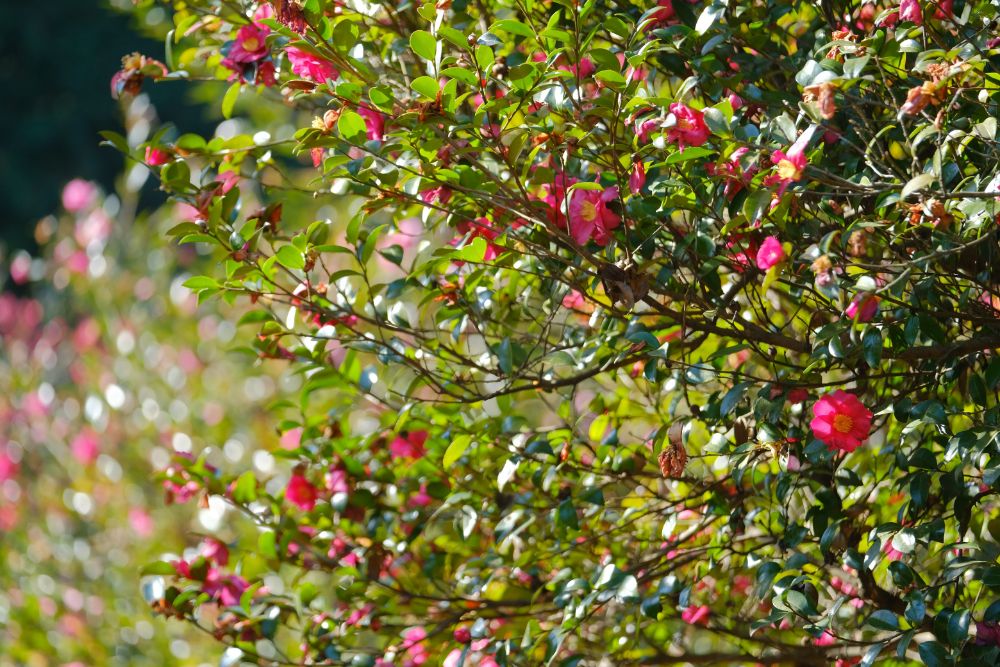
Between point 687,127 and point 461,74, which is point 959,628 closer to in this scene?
point 687,127

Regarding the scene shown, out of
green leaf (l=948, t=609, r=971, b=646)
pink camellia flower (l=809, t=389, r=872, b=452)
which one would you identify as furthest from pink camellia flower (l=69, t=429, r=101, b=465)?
green leaf (l=948, t=609, r=971, b=646)

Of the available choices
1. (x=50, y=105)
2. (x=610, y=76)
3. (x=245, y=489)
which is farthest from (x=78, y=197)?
(x=50, y=105)

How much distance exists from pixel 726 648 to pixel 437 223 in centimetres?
111

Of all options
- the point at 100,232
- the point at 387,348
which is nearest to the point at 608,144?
the point at 387,348

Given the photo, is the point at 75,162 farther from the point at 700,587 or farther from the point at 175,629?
the point at 700,587

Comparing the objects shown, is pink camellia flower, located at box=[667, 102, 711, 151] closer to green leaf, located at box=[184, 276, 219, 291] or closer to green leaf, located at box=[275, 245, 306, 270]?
green leaf, located at box=[275, 245, 306, 270]

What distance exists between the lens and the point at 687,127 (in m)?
1.05

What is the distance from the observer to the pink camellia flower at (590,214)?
1.16 metres

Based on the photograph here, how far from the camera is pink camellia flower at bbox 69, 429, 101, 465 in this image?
11.3 feet

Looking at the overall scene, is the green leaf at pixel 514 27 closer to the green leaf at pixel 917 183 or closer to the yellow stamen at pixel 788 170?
the yellow stamen at pixel 788 170

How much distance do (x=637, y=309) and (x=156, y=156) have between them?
2.16 ft

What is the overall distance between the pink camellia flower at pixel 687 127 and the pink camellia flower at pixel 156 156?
2.26ft

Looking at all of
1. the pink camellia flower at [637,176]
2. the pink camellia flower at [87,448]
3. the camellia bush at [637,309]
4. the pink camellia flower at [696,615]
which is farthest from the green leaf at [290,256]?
the pink camellia flower at [87,448]

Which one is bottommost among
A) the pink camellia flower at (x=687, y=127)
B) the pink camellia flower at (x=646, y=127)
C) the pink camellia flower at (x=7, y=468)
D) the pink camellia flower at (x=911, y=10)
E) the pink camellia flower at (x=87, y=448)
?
the pink camellia flower at (x=687, y=127)
